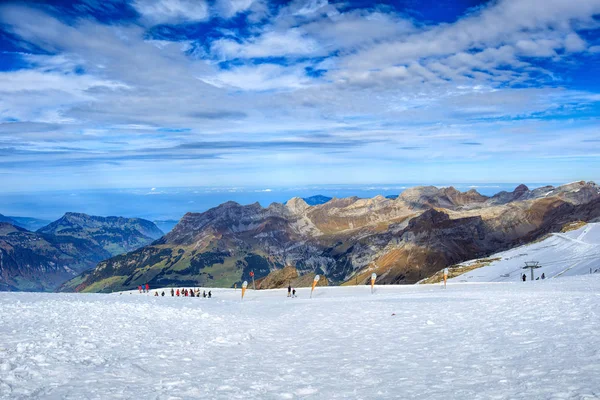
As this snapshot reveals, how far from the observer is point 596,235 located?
12669 cm

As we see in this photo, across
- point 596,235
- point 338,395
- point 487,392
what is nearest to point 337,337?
point 338,395

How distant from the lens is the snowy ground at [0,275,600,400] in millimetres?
11688

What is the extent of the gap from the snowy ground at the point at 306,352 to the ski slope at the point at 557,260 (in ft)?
216

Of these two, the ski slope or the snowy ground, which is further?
the ski slope

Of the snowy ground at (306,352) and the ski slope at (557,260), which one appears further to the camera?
the ski slope at (557,260)

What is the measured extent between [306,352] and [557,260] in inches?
4147

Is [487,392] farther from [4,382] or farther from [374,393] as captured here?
[4,382]

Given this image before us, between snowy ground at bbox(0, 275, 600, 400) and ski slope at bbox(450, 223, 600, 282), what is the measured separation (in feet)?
216

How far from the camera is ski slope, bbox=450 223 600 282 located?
83.1m

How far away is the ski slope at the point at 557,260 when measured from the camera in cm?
8305

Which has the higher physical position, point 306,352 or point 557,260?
point 306,352

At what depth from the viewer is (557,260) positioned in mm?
103125

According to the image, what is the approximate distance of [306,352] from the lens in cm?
1764

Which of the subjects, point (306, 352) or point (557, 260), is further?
point (557, 260)
